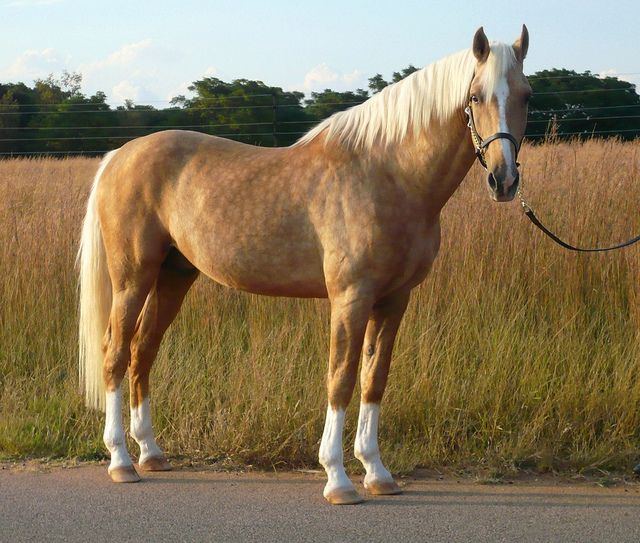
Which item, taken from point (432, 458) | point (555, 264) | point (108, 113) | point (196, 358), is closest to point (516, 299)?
point (555, 264)

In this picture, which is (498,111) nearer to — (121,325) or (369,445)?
(369,445)

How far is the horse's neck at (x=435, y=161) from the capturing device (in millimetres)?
3645

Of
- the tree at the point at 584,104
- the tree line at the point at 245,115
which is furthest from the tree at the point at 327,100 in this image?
the tree at the point at 584,104

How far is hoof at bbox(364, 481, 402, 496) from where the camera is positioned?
3.73 metres

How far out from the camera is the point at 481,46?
3424mm

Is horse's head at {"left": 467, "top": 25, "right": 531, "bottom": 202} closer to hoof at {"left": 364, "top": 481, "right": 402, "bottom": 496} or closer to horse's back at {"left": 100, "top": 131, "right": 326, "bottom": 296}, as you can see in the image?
horse's back at {"left": 100, "top": 131, "right": 326, "bottom": 296}

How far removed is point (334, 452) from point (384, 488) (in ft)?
0.97

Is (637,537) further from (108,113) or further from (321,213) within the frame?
(108,113)

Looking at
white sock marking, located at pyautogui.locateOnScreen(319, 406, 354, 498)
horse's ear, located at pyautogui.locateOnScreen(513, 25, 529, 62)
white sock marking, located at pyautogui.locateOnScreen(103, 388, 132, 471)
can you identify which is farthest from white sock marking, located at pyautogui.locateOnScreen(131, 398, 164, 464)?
horse's ear, located at pyautogui.locateOnScreen(513, 25, 529, 62)

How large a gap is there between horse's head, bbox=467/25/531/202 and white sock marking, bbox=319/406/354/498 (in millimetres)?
1211

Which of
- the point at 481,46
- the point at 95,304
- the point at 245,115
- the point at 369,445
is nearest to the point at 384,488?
the point at 369,445

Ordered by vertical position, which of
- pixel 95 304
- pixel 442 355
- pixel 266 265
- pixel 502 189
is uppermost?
pixel 502 189

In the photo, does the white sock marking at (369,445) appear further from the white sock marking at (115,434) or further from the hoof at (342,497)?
the white sock marking at (115,434)

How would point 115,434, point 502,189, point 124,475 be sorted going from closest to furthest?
point 502,189 → point 124,475 → point 115,434
